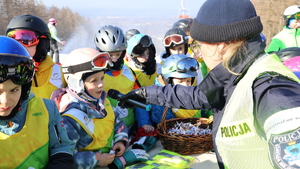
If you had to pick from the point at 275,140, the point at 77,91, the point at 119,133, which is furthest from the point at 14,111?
the point at 275,140

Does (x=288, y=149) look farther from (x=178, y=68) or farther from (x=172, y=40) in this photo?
(x=172, y=40)

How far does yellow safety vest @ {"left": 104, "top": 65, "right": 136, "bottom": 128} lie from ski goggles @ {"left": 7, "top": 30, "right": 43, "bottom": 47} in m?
0.98

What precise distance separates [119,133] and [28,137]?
1202 mm

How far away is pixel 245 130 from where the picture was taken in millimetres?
1355

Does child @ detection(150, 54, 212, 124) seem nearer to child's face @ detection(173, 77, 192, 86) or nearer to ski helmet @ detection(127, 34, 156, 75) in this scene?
child's face @ detection(173, 77, 192, 86)

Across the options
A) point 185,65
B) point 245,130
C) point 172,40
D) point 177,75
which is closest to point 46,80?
point 177,75

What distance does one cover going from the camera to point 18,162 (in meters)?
1.93

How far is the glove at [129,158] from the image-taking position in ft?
9.59

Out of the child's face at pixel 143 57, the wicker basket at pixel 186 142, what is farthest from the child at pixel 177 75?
the child's face at pixel 143 57

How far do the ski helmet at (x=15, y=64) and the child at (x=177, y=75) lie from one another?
2101 mm

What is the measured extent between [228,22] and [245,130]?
1.81 feet

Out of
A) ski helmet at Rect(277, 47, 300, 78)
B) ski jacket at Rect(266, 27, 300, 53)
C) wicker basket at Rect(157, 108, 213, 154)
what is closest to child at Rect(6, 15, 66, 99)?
wicker basket at Rect(157, 108, 213, 154)

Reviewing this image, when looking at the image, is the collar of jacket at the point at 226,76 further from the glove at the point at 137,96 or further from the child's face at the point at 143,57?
the child's face at the point at 143,57

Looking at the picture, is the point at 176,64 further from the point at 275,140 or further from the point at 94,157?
the point at 275,140
